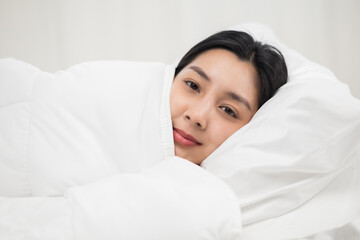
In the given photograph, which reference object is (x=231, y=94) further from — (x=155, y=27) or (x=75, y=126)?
(x=155, y=27)

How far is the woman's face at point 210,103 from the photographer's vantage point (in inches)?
38.1

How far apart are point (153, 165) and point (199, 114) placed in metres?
0.20

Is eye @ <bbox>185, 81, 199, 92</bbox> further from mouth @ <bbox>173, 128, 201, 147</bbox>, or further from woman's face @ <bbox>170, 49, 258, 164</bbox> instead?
mouth @ <bbox>173, 128, 201, 147</bbox>

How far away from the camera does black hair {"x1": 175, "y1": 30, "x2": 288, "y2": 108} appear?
1.10 m

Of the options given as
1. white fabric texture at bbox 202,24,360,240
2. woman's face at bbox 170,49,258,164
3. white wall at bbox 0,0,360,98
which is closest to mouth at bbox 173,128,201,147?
woman's face at bbox 170,49,258,164

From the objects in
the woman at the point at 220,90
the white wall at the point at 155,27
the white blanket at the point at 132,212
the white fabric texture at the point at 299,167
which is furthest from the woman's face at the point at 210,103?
the white wall at the point at 155,27

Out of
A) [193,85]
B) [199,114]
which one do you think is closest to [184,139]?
[199,114]

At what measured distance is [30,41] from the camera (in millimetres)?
1709

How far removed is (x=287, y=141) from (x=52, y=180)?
58 cm

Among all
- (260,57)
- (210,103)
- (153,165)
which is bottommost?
(153,165)

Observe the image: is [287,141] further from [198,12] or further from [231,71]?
[198,12]

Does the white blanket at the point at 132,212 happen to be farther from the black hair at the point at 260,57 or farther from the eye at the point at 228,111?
the black hair at the point at 260,57

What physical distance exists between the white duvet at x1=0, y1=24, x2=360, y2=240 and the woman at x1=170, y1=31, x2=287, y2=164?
59 millimetres

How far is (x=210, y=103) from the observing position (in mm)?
984
